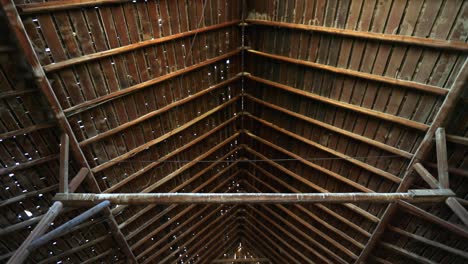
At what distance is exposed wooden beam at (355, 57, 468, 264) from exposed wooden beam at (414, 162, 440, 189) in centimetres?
14

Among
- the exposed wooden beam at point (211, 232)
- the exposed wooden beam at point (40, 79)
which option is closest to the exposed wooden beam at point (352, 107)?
the exposed wooden beam at point (40, 79)

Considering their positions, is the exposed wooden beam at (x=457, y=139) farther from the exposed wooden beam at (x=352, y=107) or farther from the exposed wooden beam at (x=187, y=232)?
the exposed wooden beam at (x=187, y=232)

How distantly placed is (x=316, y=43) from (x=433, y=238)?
434cm

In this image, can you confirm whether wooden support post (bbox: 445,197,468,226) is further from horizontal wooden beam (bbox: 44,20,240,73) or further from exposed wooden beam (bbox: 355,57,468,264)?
horizontal wooden beam (bbox: 44,20,240,73)

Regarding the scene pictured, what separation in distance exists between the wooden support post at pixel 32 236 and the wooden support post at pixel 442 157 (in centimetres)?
561

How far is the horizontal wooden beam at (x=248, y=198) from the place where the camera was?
12.3 feet

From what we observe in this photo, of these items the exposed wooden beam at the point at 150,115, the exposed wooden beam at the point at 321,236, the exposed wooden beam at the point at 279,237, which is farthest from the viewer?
the exposed wooden beam at the point at 279,237

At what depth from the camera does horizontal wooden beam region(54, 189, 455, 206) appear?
376cm

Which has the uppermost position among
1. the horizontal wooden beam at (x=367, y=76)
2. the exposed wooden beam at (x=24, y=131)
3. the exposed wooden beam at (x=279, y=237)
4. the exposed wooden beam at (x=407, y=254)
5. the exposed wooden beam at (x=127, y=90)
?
the horizontal wooden beam at (x=367, y=76)

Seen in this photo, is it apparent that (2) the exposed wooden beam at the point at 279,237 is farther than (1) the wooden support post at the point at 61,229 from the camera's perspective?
Yes

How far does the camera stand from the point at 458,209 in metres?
3.56

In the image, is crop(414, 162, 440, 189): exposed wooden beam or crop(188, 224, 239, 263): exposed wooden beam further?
crop(188, 224, 239, 263): exposed wooden beam

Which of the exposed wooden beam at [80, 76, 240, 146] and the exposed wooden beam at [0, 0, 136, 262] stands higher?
the exposed wooden beam at [0, 0, 136, 262]

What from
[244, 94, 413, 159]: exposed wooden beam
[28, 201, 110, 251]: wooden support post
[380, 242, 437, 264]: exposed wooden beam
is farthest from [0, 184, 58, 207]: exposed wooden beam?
[380, 242, 437, 264]: exposed wooden beam
